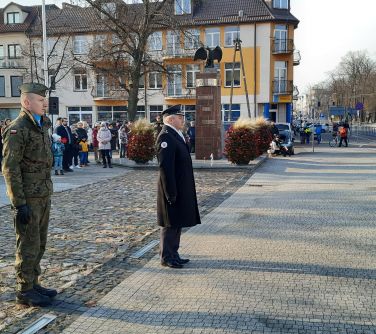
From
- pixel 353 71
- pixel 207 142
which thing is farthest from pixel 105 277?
pixel 353 71

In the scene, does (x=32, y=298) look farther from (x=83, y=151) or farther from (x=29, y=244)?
(x=83, y=151)

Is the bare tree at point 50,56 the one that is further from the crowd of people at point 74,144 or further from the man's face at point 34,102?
the man's face at point 34,102

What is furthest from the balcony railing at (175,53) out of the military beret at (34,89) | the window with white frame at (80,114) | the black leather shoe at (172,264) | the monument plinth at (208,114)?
the military beret at (34,89)

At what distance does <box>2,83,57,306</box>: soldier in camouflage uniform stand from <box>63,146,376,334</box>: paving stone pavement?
73 centimetres

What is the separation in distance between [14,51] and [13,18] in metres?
3.62

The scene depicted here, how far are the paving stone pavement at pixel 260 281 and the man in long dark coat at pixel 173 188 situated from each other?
32 cm

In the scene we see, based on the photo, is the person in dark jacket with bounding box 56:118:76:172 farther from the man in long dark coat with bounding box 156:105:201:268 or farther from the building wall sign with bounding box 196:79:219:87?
the man in long dark coat with bounding box 156:105:201:268

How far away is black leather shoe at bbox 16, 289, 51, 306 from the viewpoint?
180 inches

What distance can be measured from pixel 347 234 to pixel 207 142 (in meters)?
13.4

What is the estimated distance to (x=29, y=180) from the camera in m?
4.48

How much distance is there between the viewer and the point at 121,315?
4391 mm

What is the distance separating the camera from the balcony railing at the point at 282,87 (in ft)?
141

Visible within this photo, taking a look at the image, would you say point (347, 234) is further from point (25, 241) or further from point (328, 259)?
point (25, 241)

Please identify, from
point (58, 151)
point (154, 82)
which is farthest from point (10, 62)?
point (58, 151)
